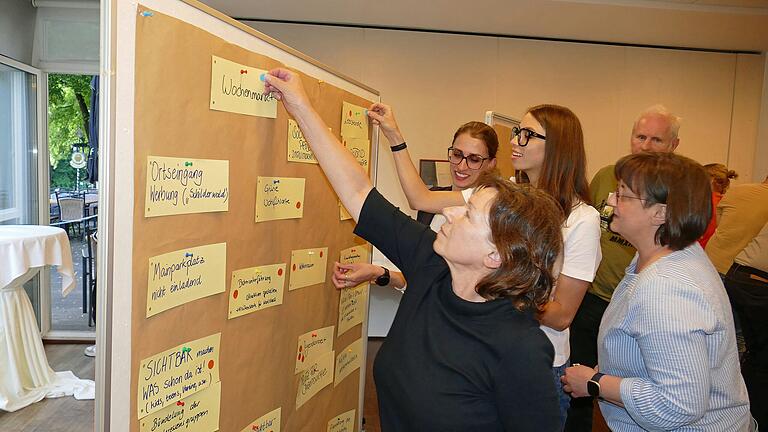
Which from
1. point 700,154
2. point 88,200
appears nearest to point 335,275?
point 88,200

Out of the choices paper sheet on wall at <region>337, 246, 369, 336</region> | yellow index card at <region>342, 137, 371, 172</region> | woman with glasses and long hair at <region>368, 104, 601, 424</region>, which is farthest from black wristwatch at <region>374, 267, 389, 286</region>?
woman with glasses and long hair at <region>368, 104, 601, 424</region>

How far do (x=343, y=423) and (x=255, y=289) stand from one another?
0.99 m

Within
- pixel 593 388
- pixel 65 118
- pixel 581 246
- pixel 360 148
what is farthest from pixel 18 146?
pixel 593 388

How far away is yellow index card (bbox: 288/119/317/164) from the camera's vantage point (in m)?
1.64

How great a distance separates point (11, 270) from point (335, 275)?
2.61 metres

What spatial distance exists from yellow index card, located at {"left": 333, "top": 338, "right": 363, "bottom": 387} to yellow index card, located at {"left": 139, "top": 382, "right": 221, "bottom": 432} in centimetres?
76

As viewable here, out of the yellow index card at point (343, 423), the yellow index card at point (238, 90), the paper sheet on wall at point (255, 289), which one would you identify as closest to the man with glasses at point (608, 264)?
the yellow index card at point (343, 423)

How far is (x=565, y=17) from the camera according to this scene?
14.3 ft

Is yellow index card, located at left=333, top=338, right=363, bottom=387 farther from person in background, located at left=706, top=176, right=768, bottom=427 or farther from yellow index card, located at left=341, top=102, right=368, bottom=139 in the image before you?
person in background, located at left=706, top=176, right=768, bottom=427

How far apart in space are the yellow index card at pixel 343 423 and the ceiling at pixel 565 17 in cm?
305

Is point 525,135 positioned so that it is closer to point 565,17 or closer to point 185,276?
point 185,276

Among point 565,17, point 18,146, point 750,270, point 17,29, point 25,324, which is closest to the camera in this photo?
point 750,270

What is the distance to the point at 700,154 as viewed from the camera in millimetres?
5383

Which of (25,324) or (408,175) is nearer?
(408,175)
